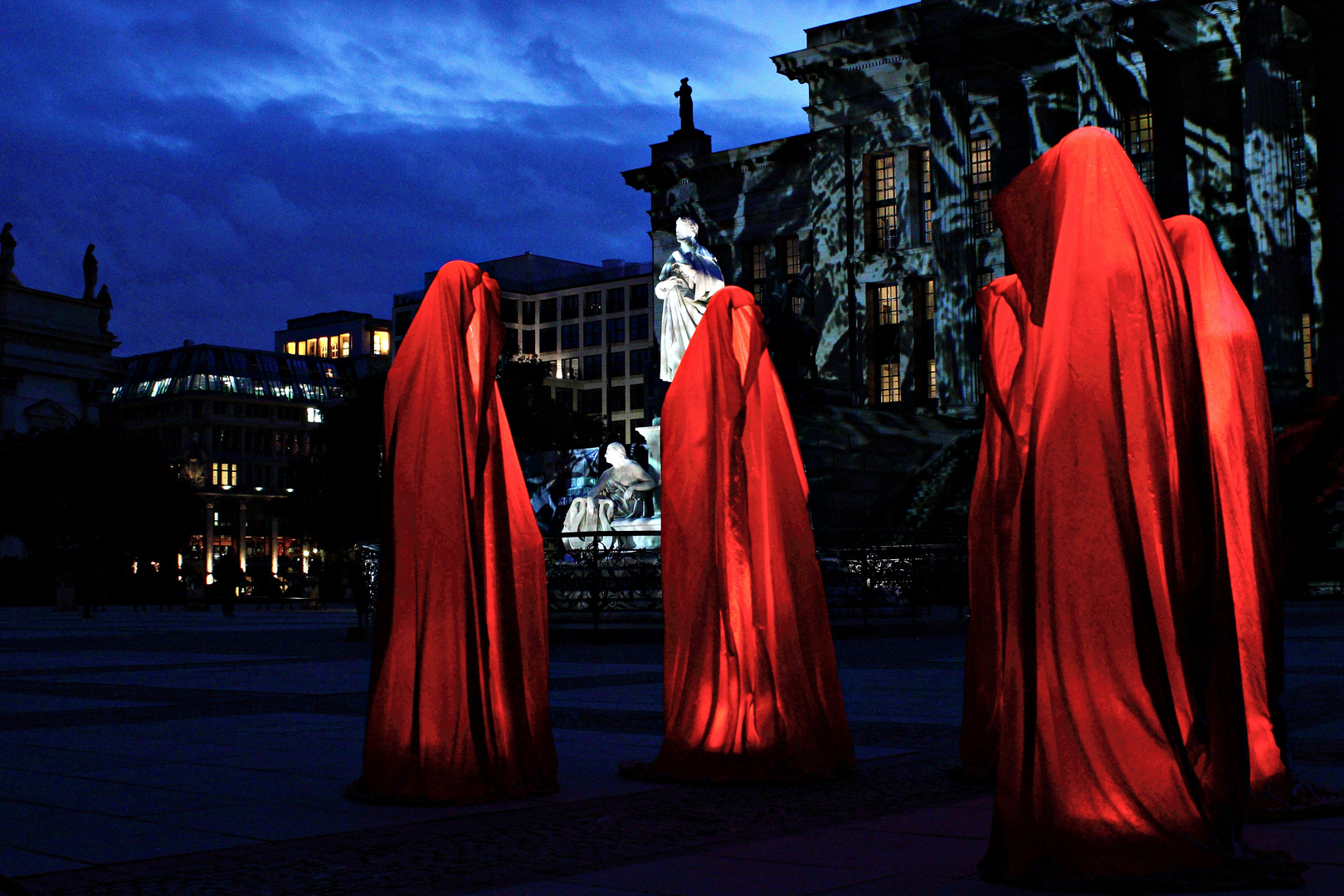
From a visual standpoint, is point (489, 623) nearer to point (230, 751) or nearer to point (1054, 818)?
point (230, 751)

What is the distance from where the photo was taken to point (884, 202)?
180 feet

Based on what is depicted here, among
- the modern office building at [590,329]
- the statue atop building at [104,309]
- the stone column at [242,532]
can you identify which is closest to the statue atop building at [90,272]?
the statue atop building at [104,309]

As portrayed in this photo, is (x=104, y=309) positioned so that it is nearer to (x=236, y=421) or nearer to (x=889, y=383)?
(x=889, y=383)

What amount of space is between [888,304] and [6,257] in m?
46.5

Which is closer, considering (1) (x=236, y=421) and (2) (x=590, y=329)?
(2) (x=590, y=329)

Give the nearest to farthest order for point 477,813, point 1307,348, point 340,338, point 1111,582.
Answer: point 1111,582
point 477,813
point 1307,348
point 340,338

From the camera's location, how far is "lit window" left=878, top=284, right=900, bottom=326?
180 feet

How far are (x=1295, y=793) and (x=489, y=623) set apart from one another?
12.1 feet

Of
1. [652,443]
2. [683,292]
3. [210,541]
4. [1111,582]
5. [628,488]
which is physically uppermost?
[210,541]

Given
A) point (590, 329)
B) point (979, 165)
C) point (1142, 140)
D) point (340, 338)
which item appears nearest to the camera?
point (1142, 140)

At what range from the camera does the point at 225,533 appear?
131625mm

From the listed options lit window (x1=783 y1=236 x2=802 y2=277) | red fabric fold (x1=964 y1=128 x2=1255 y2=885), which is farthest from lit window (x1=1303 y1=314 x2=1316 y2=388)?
red fabric fold (x1=964 y1=128 x2=1255 y2=885)

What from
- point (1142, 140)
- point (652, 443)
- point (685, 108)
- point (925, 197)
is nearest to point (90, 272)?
point (685, 108)

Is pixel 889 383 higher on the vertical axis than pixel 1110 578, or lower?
higher
